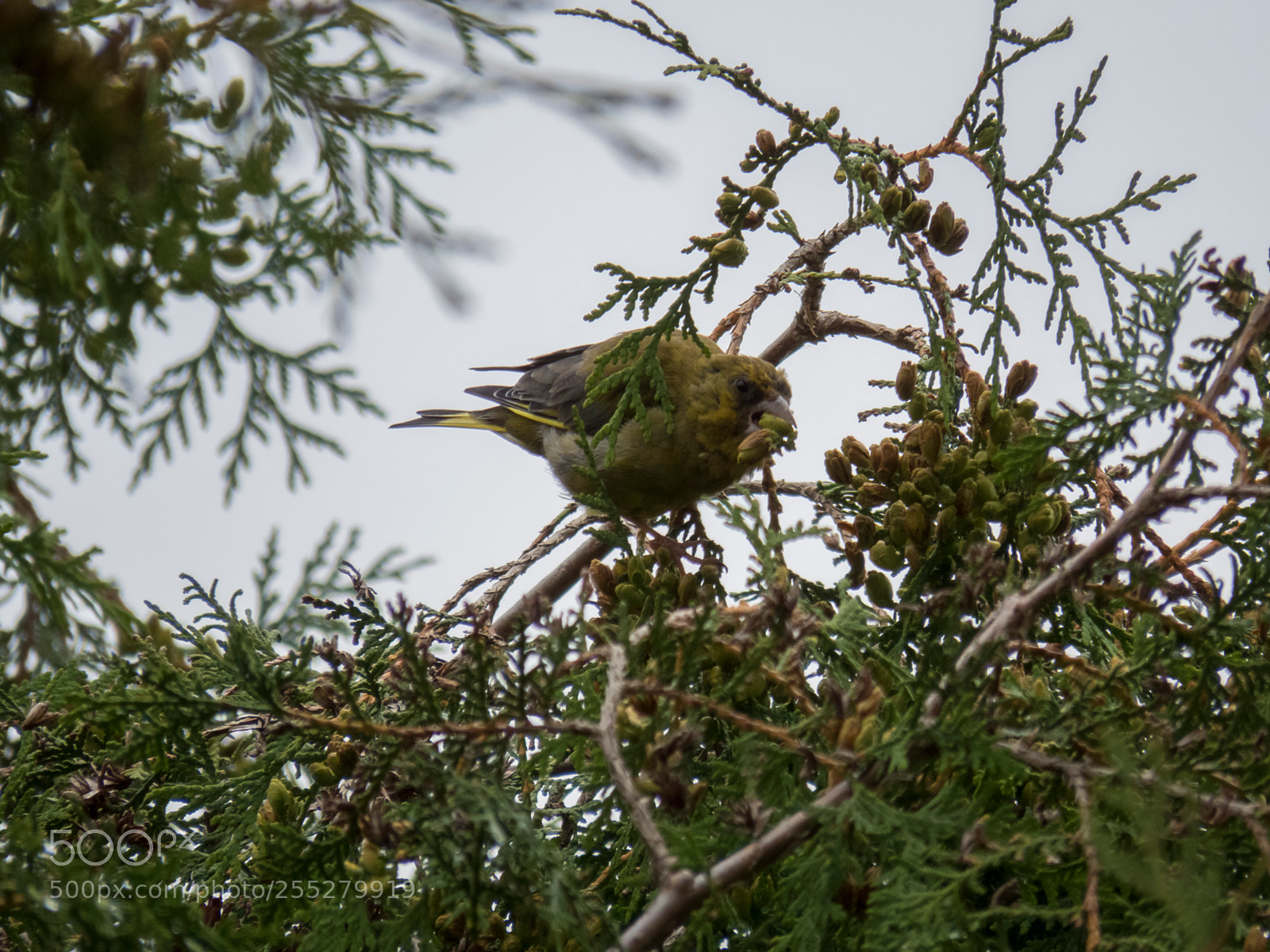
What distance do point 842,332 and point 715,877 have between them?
112 inches

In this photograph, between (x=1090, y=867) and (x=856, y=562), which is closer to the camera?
(x=1090, y=867)

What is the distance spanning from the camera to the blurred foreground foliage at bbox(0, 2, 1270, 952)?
1463 millimetres

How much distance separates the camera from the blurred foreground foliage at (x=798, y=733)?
1.46 m

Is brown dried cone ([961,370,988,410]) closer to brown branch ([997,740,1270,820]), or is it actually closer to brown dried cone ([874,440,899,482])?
brown dried cone ([874,440,899,482])

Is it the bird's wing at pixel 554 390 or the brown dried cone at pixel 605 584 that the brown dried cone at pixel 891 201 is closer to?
the brown dried cone at pixel 605 584

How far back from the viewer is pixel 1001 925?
1724mm

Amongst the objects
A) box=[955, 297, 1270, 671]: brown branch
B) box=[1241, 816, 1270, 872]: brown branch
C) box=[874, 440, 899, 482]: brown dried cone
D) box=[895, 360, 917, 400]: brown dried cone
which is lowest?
box=[1241, 816, 1270, 872]: brown branch

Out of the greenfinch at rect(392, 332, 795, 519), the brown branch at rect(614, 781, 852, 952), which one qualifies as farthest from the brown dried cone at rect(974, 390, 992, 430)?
the greenfinch at rect(392, 332, 795, 519)

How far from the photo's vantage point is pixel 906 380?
2746mm

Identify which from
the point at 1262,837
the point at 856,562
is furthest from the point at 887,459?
the point at 1262,837

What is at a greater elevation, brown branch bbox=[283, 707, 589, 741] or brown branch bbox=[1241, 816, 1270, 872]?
brown branch bbox=[283, 707, 589, 741]

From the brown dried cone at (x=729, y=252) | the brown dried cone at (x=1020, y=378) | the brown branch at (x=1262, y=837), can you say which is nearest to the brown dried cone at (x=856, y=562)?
the brown dried cone at (x=1020, y=378)

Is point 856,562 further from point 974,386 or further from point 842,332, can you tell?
point 842,332

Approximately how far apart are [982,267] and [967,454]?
2.24ft
